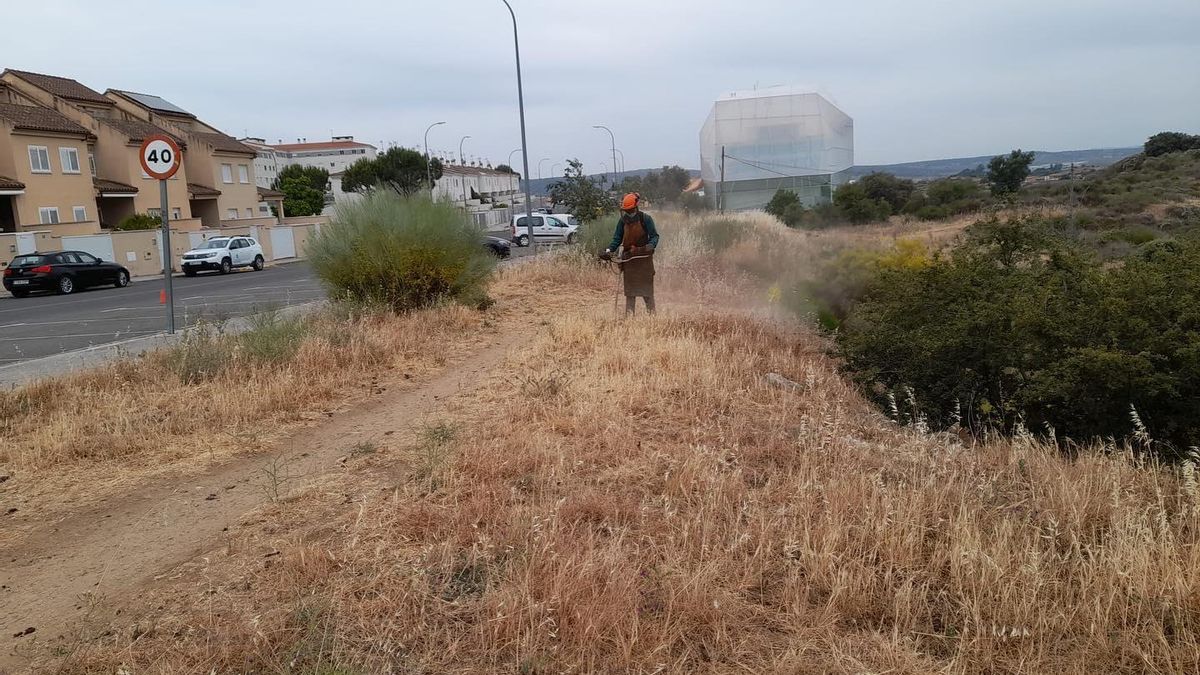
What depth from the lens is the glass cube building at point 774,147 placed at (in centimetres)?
4112

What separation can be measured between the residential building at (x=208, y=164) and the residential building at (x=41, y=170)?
755 cm

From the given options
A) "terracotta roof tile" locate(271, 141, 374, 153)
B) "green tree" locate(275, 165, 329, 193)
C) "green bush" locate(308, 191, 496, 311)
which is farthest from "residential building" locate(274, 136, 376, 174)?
"green bush" locate(308, 191, 496, 311)

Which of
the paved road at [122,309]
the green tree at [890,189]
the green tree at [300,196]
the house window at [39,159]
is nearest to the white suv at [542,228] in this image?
the paved road at [122,309]

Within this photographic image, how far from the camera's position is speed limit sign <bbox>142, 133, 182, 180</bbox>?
9711 millimetres

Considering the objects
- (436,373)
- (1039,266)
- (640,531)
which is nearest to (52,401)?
(436,373)

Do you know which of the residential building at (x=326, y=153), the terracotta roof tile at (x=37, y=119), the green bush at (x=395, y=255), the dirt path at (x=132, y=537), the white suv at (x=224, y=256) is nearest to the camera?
the dirt path at (x=132, y=537)

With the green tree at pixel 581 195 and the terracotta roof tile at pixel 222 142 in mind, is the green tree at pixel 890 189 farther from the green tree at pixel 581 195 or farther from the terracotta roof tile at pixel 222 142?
the terracotta roof tile at pixel 222 142

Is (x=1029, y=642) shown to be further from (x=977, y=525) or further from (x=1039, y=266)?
(x=1039, y=266)

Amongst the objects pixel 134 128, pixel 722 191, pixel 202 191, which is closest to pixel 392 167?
pixel 202 191

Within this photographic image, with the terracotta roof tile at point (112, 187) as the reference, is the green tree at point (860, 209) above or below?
below

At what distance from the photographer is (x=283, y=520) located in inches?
151

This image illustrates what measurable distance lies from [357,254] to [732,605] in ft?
29.3

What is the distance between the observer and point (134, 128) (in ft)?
145

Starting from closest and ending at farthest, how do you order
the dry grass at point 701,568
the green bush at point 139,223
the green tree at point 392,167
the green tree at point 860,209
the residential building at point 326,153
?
the dry grass at point 701,568, the green tree at point 860,209, the green bush at point 139,223, the green tree at point 392,167, the residential building at point 326,153
